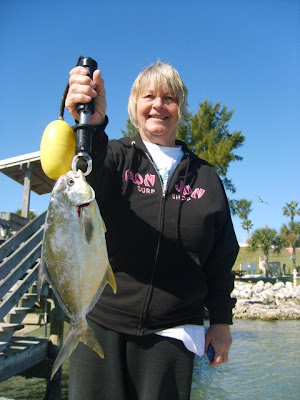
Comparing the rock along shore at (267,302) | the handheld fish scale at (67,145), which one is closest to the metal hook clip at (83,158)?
the handheld fish scale at (67,145)

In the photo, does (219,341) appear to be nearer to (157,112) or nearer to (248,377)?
(157,112)

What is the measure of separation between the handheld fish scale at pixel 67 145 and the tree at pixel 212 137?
914 inches

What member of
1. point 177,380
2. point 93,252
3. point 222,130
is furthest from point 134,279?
point 222,130

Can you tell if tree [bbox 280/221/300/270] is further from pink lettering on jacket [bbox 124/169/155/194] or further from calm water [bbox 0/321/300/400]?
pink lettering on jacket [bbox 124/169/155/194]

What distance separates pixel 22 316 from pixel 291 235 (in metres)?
51.8

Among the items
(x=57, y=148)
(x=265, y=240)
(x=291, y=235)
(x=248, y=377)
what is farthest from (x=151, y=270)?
(x=291, y=235)

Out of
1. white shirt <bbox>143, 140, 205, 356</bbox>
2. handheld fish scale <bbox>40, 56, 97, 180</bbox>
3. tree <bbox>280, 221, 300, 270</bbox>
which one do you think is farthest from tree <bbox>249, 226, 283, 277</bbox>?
handheld fish scale <bbox>40, 56, 97, 180</bbox>

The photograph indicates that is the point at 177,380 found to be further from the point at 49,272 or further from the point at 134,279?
the point at 49,272

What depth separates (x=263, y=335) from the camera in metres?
15.6

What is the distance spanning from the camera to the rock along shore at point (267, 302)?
20656mm

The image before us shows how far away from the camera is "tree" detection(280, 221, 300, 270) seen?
52.7 meters

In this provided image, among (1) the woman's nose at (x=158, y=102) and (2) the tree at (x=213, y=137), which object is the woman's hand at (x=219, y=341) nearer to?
(1) the woman's nose at (x=158, y=102)

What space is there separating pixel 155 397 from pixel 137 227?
35.5 inches

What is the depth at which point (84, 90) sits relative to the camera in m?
1.83
